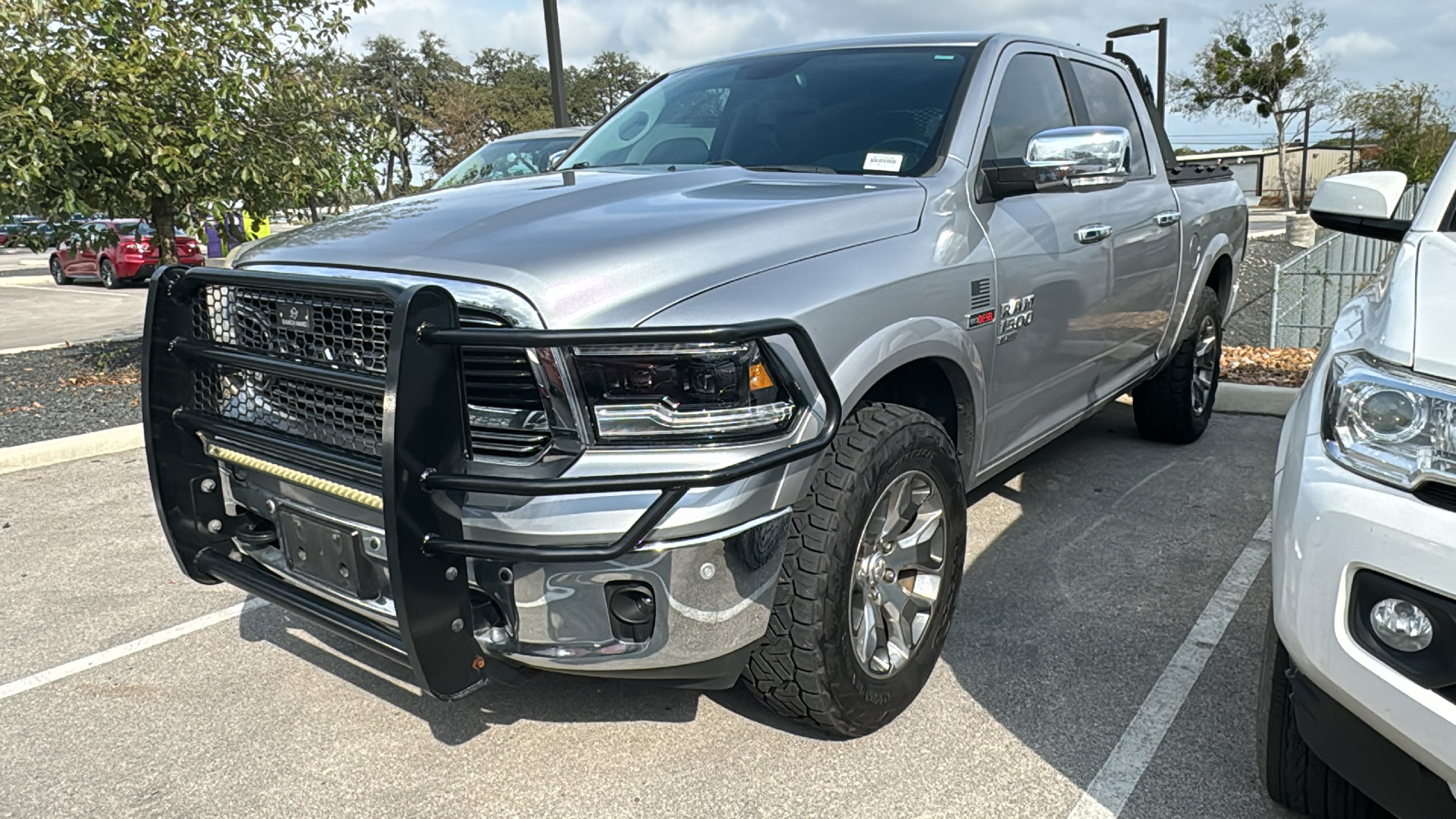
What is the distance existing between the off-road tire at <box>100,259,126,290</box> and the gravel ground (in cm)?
1112

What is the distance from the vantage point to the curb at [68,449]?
18.7 feet

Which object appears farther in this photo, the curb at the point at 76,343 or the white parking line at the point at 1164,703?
the curb at the point at 76,343

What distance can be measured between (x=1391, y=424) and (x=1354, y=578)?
269 millimetres

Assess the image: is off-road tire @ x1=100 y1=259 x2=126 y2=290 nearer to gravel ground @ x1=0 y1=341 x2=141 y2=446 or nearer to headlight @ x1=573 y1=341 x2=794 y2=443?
gravel ground @ x1=0 y1=341 x2=141 y2=446

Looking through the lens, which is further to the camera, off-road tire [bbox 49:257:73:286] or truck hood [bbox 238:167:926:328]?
off-road tire [bbox 49:257:73:286]

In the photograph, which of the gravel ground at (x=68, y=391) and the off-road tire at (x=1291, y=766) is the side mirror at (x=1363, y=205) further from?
the gravel ground at (x=68, y=391)

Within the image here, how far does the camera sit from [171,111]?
7.33 metres

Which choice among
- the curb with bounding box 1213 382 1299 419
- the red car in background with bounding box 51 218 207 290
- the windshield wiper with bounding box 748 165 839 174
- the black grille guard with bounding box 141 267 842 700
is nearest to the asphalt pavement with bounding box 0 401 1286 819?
the black grille guard with bounding box 141 267 842 700

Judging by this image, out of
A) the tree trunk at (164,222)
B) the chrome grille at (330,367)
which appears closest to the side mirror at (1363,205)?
the chrome grille at (330,367)

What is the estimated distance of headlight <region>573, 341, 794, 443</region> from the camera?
2141 millimetres

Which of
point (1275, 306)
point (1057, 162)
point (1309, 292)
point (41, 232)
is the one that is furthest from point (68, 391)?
point (1309, 292)

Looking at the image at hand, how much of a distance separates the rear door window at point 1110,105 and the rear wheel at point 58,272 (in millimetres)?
21648

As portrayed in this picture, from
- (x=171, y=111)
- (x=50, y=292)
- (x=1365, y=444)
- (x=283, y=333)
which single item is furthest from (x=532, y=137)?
(x=50, y=292)

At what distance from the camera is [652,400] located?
2.15 metres
